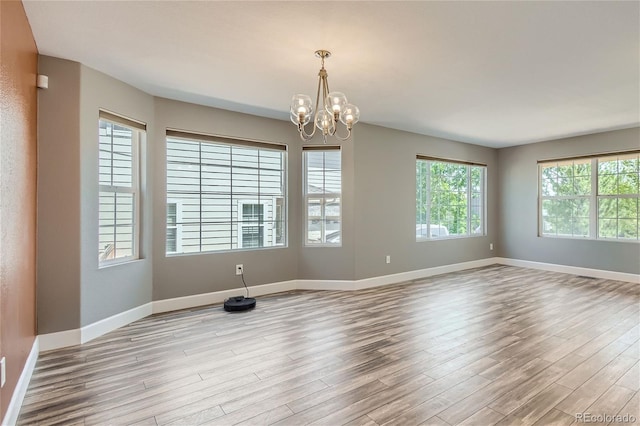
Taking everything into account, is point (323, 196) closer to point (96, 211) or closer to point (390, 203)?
point (390, 203)

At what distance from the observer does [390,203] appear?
5367 mm

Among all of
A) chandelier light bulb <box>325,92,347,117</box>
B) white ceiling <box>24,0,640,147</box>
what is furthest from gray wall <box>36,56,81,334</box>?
chandelier light bulb <box>325,92,347,117</box>

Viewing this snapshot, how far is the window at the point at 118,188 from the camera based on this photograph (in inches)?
129

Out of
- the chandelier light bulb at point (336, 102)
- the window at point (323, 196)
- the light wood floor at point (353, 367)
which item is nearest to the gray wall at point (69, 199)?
the light wood floor at point (353, 367)

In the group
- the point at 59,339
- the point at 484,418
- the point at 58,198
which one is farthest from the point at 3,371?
the point at 484,418

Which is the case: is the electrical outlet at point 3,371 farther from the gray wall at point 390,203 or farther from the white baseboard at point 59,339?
the gray wall at point 390,203

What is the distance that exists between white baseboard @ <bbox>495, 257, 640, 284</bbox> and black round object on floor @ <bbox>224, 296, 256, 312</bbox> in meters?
5.60

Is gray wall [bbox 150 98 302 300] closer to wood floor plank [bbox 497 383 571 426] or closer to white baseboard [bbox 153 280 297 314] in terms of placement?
white baseboard [bbox 153 280 297 314]

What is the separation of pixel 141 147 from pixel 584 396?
4475 millimetres

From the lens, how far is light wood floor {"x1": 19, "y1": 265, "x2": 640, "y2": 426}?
1.97 m

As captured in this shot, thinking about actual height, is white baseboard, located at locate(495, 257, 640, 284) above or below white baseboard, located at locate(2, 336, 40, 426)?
above

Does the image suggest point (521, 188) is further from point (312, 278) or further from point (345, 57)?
point (345, 57)

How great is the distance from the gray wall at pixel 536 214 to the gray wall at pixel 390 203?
4.92ft

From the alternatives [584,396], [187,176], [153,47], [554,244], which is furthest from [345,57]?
[554,244]
